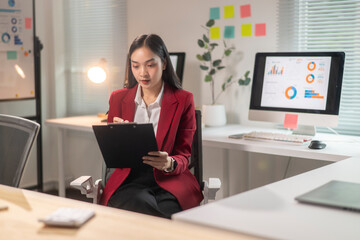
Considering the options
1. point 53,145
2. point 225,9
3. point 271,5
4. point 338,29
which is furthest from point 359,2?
point 53,145

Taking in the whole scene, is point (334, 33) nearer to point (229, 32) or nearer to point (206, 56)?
point (229, 32)

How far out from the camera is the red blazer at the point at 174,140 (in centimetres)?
222

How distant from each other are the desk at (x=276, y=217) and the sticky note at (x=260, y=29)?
178cm

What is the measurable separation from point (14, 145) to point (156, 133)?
0.64 meters

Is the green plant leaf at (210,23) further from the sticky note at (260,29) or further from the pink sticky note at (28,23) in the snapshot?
the pink sticky note at (28,23)

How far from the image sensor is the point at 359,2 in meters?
2.80

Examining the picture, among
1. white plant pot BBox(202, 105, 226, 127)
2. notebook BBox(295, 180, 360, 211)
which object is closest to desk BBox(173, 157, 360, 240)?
notebook BBox(295, 180, 360, 211)

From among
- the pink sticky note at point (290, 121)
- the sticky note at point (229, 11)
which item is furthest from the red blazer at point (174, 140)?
the sticky note at point (229, 11)

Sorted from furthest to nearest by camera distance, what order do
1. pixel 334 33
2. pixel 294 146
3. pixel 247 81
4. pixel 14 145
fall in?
pixel 247 81, pixel 334 33, pixel 294 146, pixel 14 145

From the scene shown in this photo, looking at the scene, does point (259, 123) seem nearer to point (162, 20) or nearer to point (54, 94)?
point (162, 20)

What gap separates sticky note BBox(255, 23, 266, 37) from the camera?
125 inches

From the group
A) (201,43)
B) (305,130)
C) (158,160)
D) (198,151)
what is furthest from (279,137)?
(201,43)

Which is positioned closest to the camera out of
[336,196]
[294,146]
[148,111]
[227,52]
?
[336,196]

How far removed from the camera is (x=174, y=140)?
229 centimetres
